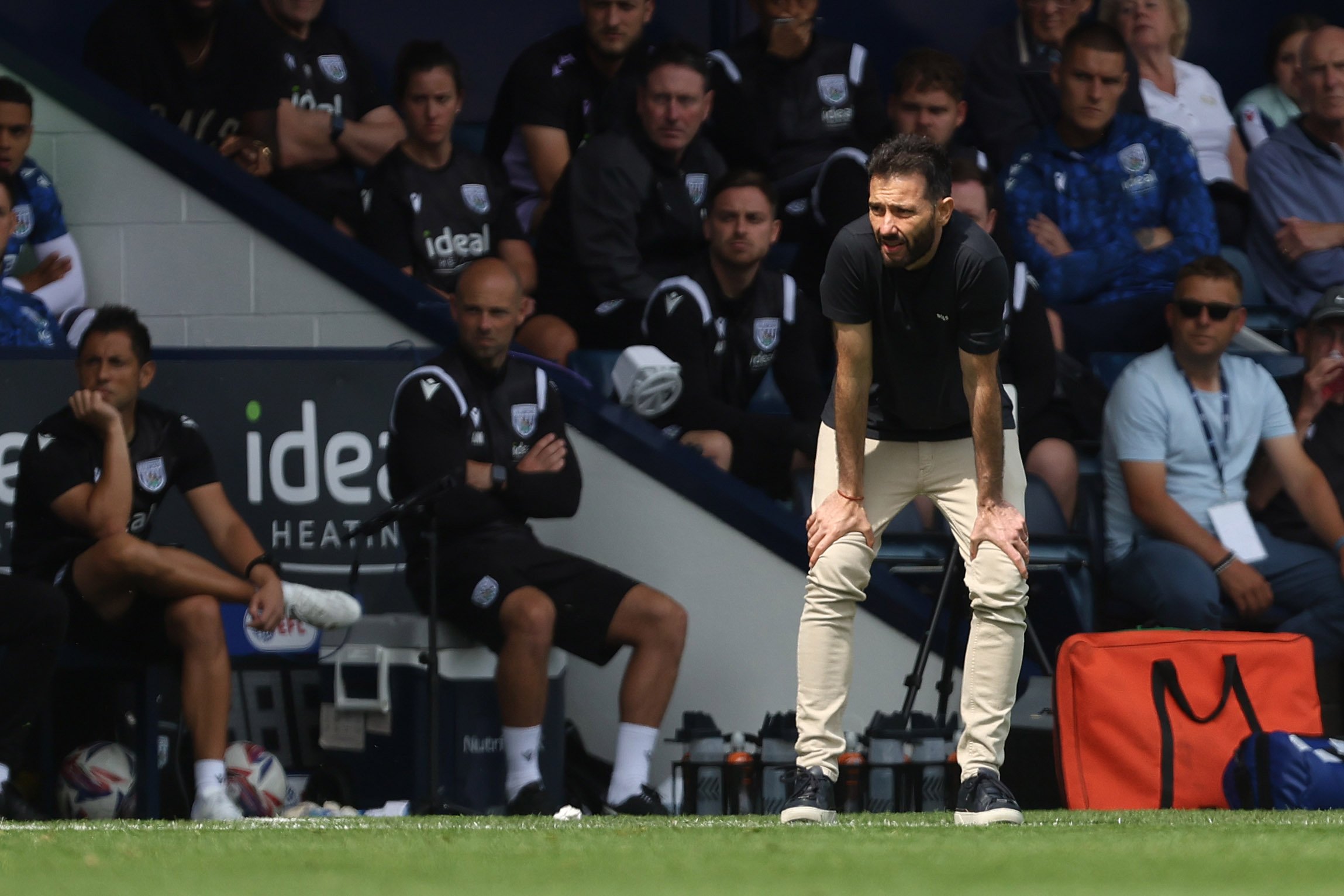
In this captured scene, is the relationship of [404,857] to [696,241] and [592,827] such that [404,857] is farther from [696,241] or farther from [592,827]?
[696,241]

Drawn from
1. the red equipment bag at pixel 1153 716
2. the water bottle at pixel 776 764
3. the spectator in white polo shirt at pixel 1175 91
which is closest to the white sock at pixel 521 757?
the water bottle at pixel 776 764

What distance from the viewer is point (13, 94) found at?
24.6ft

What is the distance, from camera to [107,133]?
7.90 m

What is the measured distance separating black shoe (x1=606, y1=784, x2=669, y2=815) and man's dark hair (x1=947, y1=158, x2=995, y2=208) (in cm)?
273

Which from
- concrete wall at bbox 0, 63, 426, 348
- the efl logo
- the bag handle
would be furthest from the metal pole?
the bag handle

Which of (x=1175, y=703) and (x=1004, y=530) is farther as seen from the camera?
(x=1175, y=703)

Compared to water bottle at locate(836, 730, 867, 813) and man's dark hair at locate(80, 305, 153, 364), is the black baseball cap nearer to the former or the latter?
water bottle at locate(836, 730, 867, 813)

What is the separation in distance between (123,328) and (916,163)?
125 inches

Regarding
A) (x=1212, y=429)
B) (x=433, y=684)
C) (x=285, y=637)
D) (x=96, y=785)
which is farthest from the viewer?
(x=1212, y=429)

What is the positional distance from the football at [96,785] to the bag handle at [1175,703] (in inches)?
130

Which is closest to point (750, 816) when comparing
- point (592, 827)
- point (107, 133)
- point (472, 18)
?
point (592, 827)

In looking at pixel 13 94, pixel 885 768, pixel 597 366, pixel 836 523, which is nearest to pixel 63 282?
pixel 13 94

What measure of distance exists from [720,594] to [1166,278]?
8.91ft

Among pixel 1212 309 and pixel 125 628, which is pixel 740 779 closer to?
pixel 125 628
